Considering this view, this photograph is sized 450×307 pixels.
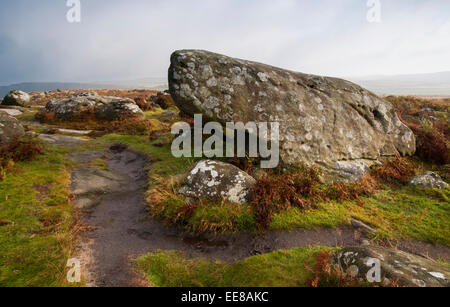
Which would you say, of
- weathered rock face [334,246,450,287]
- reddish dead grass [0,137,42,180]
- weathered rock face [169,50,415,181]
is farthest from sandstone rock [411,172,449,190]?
reddish dead grass [0,137,42,180]

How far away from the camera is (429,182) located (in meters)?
8.89

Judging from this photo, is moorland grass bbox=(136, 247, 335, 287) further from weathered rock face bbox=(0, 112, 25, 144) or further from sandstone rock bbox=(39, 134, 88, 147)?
sandstone rock bbox=(39, 134, 88, 147)

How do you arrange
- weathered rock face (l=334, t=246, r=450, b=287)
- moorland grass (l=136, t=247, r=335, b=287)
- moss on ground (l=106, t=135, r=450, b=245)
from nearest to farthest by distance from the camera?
weathered rock face (l=334, t=246, r=450, b=287)
moorland grass (l=136, t=247, r=335, b=287)
moss on ground (l=106, t=135, r=450, b=245)

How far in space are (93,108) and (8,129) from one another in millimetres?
13465

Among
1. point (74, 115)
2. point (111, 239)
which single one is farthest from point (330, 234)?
point (74, 115)

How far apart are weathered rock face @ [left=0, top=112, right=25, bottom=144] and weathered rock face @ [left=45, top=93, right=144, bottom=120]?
35.8 feet

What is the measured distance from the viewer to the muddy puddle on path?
4.93 metres

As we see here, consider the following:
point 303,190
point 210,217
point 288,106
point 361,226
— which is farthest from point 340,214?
point 288,106

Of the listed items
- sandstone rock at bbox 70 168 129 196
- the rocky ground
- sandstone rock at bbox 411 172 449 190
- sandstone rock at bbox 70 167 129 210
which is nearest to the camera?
the rocky ground

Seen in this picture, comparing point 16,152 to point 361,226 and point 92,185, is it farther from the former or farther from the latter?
point 361,226

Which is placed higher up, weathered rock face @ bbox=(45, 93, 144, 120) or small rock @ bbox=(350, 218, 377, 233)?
weathered rock face @ bbox=(45, 93, 144, 120)

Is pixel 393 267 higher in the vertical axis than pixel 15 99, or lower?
lower

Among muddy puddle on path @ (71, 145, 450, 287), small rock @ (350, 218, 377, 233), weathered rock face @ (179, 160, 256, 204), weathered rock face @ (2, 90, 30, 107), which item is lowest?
muddy puddle on path @ (71, 145, 450, 287)
